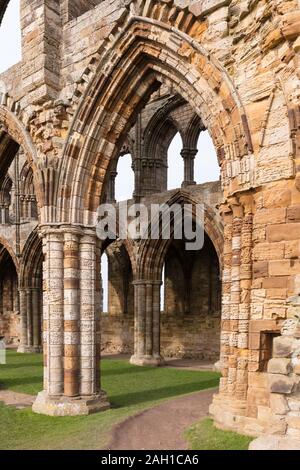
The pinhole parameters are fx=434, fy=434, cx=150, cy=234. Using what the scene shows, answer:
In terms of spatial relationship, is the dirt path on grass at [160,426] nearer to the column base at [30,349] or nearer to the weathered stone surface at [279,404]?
the weathered stone surface at [279,404]

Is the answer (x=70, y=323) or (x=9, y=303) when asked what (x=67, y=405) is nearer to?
(x=70, y=323)

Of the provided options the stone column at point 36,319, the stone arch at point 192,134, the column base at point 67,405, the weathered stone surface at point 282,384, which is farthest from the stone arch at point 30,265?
the weathered stone surface at point 282,384

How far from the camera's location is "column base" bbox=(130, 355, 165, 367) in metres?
14.4

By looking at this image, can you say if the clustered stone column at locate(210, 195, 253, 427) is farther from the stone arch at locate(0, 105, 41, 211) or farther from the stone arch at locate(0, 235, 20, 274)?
the stone arch at locate(0, 235, 20, 274)

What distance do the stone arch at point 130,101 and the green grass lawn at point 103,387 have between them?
327 centimetres

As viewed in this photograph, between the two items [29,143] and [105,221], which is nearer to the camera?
[29,143]

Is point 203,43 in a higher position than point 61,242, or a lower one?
higher

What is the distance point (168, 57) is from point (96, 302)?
4.17 meters

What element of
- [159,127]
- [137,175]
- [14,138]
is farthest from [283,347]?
[159,127]

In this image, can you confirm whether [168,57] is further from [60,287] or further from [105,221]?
[105,221]

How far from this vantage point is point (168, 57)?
6469 millimetres

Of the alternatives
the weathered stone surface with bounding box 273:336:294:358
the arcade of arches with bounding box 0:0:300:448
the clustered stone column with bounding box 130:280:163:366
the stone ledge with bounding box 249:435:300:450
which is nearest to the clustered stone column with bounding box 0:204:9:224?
the clustered stone column with bounding box 130:280:163:366
